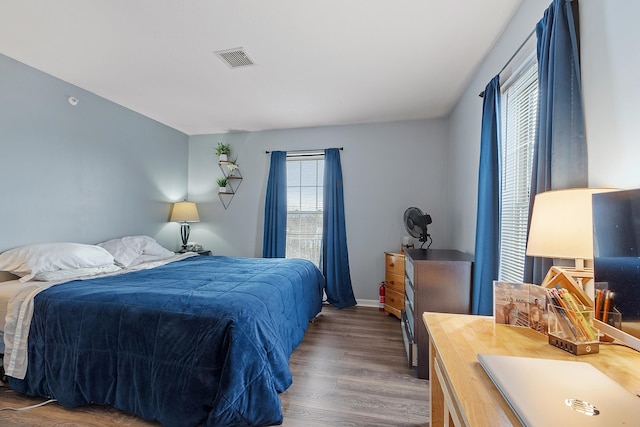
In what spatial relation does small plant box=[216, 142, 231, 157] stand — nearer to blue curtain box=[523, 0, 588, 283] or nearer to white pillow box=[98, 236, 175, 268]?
white pillow box=[98, 236, 175, 268]

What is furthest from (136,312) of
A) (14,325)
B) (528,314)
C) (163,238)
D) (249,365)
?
(163,238)

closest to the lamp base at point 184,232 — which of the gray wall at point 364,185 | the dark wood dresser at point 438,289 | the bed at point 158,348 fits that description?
the gray wall at point 364,185

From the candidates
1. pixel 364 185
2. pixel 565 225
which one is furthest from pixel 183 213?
pixel 565 225

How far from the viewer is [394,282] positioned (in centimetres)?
334

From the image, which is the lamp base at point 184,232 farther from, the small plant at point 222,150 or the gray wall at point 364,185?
the small plant at point 222,150

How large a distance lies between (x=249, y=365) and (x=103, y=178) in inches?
112

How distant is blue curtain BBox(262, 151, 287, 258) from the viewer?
3.99 metres

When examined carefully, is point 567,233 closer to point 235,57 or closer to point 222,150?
point 235,57

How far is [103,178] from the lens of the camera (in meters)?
3.04

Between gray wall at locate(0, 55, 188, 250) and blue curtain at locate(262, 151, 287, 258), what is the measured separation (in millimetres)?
1485

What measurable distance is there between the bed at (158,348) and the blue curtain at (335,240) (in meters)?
1.81

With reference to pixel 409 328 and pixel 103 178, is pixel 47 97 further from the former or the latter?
pixel 409 328

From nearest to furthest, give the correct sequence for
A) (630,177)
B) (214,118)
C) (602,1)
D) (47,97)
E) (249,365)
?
(630,177) → (602,1) → (249,365) → (47,97) → (214,118)

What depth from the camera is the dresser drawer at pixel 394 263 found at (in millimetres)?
3238
